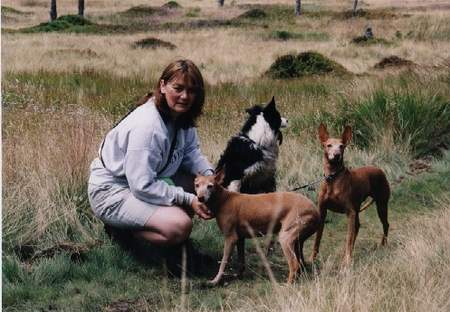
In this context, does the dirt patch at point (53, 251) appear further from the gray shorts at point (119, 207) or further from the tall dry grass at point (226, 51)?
the tall dry grass at point (226, 51)

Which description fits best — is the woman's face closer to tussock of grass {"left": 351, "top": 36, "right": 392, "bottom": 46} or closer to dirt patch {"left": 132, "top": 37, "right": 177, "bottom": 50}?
dirt patch {"left": 132, "top": 37, "right": 177, "bottom": 50}

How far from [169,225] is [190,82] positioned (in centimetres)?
97

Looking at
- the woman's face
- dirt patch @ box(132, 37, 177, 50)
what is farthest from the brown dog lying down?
dirt patch @ box(132, 37, 177, 50)

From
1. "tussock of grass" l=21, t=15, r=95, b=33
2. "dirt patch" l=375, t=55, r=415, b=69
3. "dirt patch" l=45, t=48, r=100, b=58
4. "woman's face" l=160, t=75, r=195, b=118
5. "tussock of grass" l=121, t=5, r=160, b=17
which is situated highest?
"woman's face" l=160, t=75, r=195, b=118

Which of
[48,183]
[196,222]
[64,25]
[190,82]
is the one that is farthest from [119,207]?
[64,25]

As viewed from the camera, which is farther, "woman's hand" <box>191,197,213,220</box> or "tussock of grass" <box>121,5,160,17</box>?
"tussock of grass" <box>121,5,160,17</box>

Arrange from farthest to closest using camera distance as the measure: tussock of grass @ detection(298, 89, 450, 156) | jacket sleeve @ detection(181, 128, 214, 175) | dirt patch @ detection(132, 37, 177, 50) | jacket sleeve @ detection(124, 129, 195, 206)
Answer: dirt patch @ detection(132, 37, 177, 50) < tussock of grass @ detection(298, 89, 450, 156) < jacket sleeve @ detection(181, 128, 214, 175) < jacket sleeve @ detection(124, 129, 195, 206)

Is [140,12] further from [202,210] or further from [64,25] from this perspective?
[202,210]

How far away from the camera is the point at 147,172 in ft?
16.5

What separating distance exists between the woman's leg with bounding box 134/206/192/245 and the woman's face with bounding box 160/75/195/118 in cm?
68

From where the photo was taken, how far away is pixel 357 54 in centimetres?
2558

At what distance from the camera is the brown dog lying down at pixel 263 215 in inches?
192

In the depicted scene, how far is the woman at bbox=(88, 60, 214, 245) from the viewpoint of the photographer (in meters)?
5.04

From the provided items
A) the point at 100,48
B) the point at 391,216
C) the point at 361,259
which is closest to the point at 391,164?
the point at 391,216
